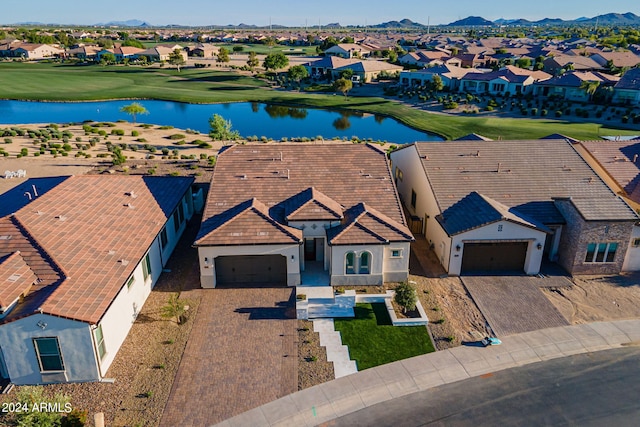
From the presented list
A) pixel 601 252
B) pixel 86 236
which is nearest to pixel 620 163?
pixel 601 252

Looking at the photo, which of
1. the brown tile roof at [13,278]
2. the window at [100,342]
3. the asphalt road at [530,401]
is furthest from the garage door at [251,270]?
the asphalt road at [530,401]

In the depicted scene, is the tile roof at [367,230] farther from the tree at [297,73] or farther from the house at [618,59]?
the house at [618,59]

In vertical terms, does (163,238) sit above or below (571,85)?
below

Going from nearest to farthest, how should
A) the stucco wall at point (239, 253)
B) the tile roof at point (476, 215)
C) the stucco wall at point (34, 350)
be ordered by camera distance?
the stucco wall at point (34, 350) < the stucco wall at point (239, 253) < the tile roof at point (476, 215)

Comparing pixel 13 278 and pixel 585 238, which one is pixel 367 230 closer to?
pixel 585 238

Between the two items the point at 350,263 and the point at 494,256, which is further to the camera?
the point at 494,256

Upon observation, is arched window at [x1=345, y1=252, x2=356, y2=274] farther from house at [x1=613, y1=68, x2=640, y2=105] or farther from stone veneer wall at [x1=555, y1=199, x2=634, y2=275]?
house at [x1=613, y1=68, x2=640, y2=105]
